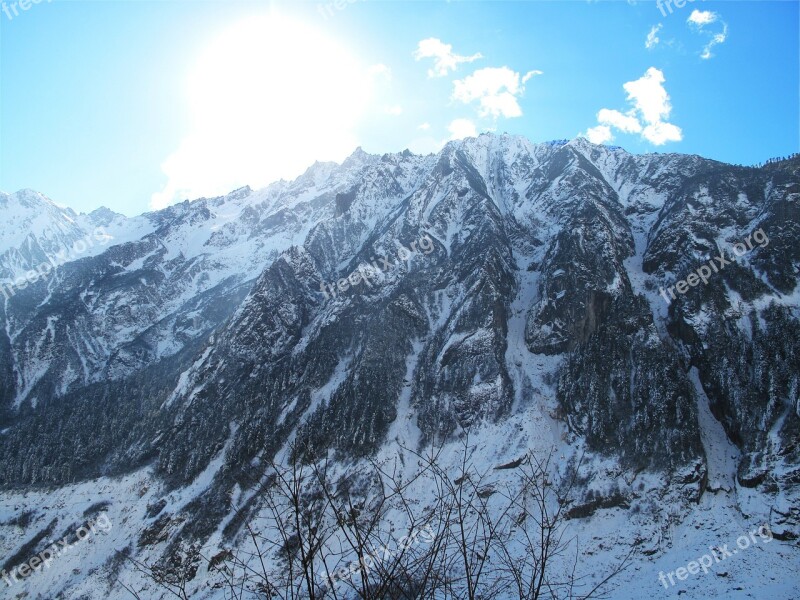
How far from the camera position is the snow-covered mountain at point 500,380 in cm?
3872

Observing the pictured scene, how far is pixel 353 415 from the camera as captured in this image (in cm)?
5841

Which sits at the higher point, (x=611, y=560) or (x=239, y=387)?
(x=239, y=387)

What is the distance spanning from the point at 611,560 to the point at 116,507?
200 feet

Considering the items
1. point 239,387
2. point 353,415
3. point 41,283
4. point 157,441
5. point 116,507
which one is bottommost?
point 116,507

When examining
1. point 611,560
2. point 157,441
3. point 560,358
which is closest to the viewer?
point 611,560

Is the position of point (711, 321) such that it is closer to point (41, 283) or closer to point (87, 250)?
point (41, 283)

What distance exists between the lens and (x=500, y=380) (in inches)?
2186

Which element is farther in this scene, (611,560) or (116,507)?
(116,507)

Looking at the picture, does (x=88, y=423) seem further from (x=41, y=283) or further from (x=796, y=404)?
(x=796, y=404)

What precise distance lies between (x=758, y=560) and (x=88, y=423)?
104 metres

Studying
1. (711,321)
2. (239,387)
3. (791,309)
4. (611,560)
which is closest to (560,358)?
(711,321)

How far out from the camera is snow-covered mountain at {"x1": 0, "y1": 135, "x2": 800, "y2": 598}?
127 ft

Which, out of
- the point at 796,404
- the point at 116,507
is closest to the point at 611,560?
the point at 796,404

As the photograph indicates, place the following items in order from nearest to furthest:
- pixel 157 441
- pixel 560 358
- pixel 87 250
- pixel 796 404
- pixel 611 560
Result: pixel 611 560 < pixel 796 404 < pixel 560 358 < pixel 157 441 < pixel 87 250
